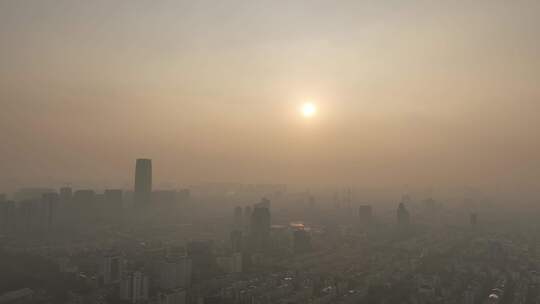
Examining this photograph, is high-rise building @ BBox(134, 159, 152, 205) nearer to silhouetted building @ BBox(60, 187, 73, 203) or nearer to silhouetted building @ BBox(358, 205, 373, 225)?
silhouetted building @ BBox(60, 187, 73, 203)

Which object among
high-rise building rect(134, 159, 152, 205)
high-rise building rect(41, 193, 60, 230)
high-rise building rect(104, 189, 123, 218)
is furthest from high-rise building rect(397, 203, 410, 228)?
high-rise building rect(41, 193, 60, 230)

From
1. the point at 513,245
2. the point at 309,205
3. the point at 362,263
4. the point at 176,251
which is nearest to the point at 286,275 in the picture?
the point at 362,263

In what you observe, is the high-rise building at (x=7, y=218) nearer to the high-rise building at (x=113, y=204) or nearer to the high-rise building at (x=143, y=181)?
the high-rise building at (x=113, y=204)

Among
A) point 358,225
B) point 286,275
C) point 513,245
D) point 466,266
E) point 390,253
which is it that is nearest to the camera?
point 286,275

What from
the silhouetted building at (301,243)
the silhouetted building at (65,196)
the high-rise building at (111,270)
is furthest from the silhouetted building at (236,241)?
the silhouetted building at (65,196)

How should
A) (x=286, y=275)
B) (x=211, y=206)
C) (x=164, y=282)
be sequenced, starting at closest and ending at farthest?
(x=164, y=282) → (x=286, y=275) → (x=211, y=206)

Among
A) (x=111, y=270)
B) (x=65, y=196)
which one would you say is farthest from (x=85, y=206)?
(x=111, y=270)

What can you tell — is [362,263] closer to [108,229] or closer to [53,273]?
[53,273]
